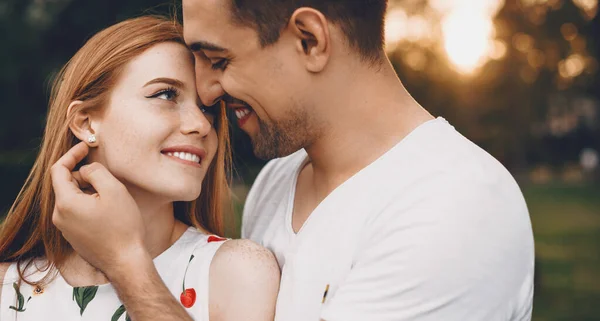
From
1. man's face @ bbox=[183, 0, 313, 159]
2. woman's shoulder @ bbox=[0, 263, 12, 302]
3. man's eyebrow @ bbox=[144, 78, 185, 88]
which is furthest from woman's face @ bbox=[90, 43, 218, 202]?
woman's shoulder @ bbox=[0, 263, 12, 302]

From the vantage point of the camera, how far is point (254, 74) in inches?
106

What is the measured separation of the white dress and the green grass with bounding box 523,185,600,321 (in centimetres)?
626

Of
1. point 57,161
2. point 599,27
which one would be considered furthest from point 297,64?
point 599,27

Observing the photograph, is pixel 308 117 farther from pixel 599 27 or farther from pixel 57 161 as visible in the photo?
pixel 599 27

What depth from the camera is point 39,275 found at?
9.18ft

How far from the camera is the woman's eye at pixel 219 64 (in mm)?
→ 2740

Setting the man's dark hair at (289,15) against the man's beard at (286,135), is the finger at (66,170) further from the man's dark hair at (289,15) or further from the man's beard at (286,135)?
the man's dark hair at (289,15)

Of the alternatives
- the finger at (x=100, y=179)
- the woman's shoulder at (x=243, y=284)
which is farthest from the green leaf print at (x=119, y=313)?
the finger at (x=100, y=179)

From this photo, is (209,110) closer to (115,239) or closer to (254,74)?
(254,74)

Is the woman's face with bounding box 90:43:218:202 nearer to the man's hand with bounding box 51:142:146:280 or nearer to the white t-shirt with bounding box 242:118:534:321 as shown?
the man's hand with bounding box 51:142:146:280

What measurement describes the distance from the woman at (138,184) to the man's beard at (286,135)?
26 centimetres

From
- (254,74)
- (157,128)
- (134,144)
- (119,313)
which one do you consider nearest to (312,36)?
(254,74)

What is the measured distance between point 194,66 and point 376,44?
2.55ft

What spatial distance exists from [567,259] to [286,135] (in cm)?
1047
